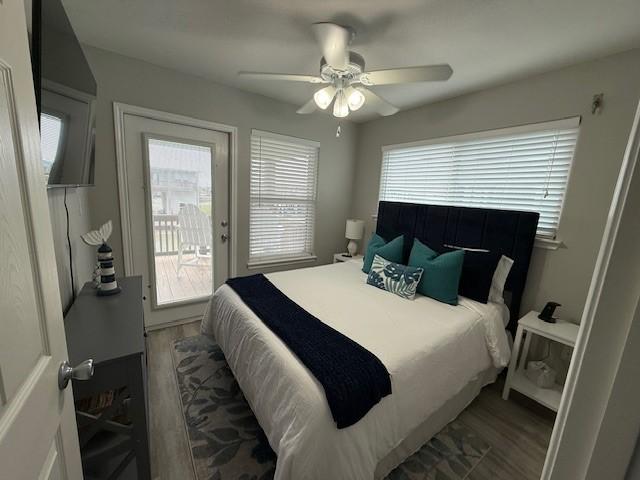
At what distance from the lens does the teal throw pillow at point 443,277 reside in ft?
6.64

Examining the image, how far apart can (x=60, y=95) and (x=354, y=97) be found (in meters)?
1.49

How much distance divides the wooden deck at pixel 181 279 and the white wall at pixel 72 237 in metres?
0.57

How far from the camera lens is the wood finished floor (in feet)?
4.71

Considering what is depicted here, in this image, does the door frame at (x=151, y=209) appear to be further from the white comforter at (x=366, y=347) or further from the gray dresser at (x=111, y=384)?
the gray dresser at (x=111, y=384)

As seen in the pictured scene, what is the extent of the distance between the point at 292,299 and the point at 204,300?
4.90 feet

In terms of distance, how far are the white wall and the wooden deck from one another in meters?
0.57

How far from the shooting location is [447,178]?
108 inches

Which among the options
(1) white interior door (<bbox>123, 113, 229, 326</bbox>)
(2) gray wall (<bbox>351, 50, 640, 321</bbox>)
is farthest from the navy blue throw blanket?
(2) gray wall (<bbox>351, 50, 640, 321</bbox>)

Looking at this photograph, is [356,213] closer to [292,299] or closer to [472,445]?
[292,299]

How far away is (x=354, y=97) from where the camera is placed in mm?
1721

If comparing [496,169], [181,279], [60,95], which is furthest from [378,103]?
[181,279]

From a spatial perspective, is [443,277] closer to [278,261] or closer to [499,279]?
[499,279]

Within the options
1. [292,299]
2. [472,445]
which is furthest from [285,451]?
[472,445]

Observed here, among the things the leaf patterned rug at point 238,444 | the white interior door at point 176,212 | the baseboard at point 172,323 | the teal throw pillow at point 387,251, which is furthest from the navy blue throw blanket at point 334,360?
the baseboard at point 172,323
